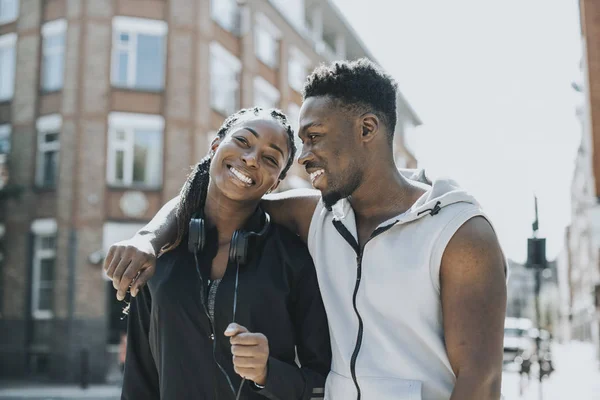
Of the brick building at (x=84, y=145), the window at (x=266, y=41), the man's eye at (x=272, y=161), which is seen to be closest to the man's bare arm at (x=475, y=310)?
the man's eye at (x=272, y=161)

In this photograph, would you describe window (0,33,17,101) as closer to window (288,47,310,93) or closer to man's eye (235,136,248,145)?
window (288,47,310,93)

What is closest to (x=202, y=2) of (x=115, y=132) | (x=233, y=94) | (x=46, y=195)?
(x=233, y=94)

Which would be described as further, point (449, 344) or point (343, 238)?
point (343, 238)

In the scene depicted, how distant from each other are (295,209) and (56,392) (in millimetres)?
15291

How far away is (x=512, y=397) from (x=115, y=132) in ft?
42.9

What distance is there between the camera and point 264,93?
26.1 meters

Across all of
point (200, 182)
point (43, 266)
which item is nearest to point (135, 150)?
point (43, 266)

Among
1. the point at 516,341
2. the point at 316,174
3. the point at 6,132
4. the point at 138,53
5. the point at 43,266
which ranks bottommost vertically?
the point at 516,341

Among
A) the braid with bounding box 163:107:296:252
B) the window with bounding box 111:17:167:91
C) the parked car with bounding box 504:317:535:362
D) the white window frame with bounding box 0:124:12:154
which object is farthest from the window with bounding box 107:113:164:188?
the braid with bounding box 163:107:296:252

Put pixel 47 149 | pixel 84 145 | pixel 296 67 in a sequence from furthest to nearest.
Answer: pixel 296 67 → pixel 47 149 → pixel 84 145

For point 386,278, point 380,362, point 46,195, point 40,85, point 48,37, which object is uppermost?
point 48,37

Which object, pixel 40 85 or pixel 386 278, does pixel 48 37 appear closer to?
pixel 40 85

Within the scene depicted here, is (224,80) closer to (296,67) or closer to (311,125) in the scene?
(296,67)

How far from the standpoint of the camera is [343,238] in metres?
2.77
